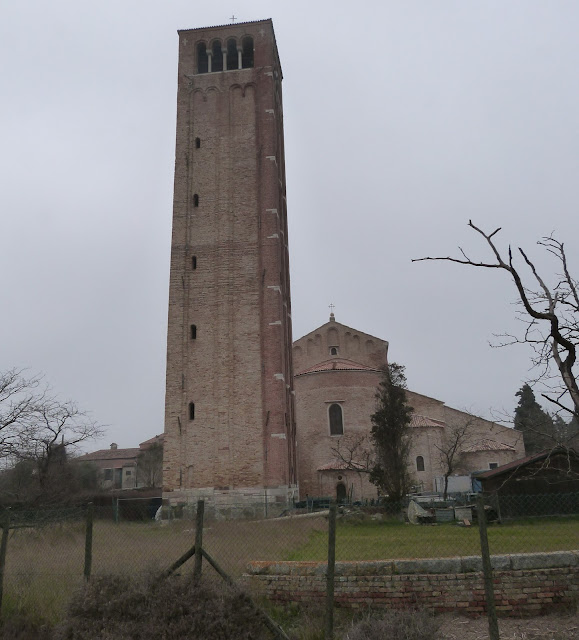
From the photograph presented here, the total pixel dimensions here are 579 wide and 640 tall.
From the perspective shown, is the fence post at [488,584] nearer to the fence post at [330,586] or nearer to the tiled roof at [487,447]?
the fence post at [330,586]

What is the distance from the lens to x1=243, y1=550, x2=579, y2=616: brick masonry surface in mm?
7031

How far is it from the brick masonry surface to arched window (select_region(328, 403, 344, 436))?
95.5 ft

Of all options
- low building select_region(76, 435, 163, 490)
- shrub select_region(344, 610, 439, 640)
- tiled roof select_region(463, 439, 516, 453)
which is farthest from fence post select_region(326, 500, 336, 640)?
low building select_region(76, 435, 163, 490)

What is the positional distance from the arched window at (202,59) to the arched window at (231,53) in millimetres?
1264

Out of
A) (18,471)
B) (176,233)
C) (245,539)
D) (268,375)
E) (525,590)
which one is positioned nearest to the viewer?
(525,590)

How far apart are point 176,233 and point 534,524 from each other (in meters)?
20.6

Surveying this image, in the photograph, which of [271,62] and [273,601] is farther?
[271,62]

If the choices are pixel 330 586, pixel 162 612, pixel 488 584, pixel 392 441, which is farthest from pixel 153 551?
pixel 392 441

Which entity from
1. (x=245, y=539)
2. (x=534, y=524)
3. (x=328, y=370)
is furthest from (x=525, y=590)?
(x=328, y=370)

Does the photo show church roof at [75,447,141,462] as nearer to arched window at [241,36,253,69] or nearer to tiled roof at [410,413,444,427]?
tiled roof at [410,413,444,427]

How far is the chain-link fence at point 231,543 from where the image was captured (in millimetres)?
7816

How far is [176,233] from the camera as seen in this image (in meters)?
28.9

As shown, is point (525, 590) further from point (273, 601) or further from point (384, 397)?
point (384, 397)

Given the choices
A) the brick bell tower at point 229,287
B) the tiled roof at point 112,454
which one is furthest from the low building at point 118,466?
the brick bell tower at point 229,287
